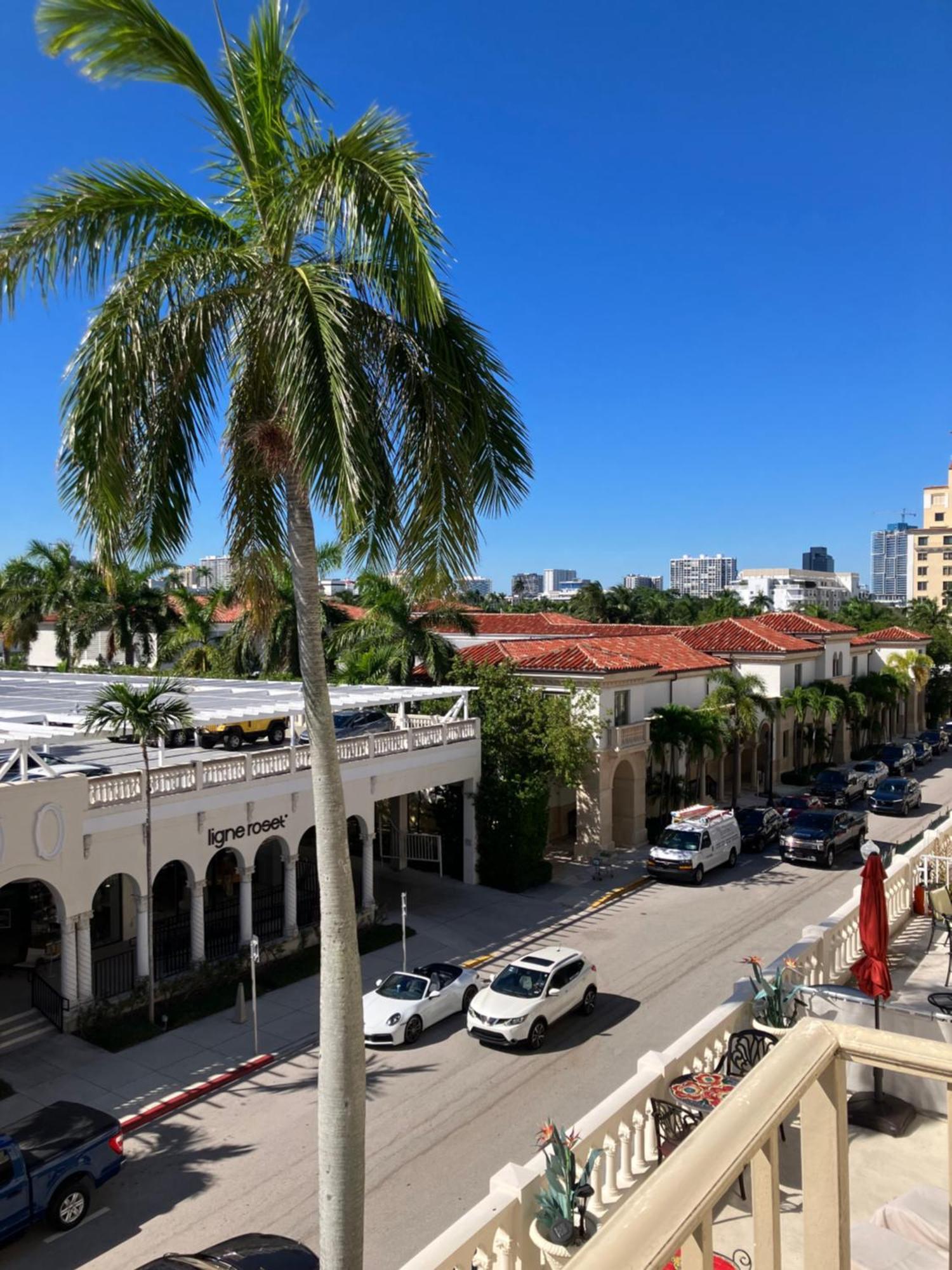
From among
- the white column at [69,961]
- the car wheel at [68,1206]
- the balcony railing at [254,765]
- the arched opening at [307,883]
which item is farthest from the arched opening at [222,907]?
the car wheel at [68,1206]

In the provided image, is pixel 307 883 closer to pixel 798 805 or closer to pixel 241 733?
pixel 241 733

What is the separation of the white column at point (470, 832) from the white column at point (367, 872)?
4813mm

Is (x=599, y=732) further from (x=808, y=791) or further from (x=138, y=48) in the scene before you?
(x=138, y=48)

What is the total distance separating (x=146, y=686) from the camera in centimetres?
2711

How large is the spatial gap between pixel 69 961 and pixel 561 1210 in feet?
47.5

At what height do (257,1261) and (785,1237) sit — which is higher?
(785,1237)

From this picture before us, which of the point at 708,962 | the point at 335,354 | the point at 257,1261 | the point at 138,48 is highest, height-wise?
the point at 138,48

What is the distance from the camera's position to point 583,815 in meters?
34.9

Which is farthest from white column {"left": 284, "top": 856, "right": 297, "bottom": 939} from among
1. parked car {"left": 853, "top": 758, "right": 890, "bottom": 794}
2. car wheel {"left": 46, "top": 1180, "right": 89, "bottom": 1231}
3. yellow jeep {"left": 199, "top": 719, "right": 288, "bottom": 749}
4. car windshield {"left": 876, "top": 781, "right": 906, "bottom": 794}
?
parked car {"left": 853, "top": 758, "right": 890, "bottom": 794}

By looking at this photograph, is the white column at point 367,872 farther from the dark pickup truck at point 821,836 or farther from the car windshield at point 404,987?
the dark pickup truck at point 821,836

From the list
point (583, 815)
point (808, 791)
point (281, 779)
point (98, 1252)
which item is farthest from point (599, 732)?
point (98, 1252)

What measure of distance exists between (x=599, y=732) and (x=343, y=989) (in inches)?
1062

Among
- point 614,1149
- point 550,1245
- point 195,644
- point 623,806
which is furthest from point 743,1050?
point 195,644

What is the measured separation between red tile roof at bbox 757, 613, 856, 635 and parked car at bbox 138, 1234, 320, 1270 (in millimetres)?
46691
